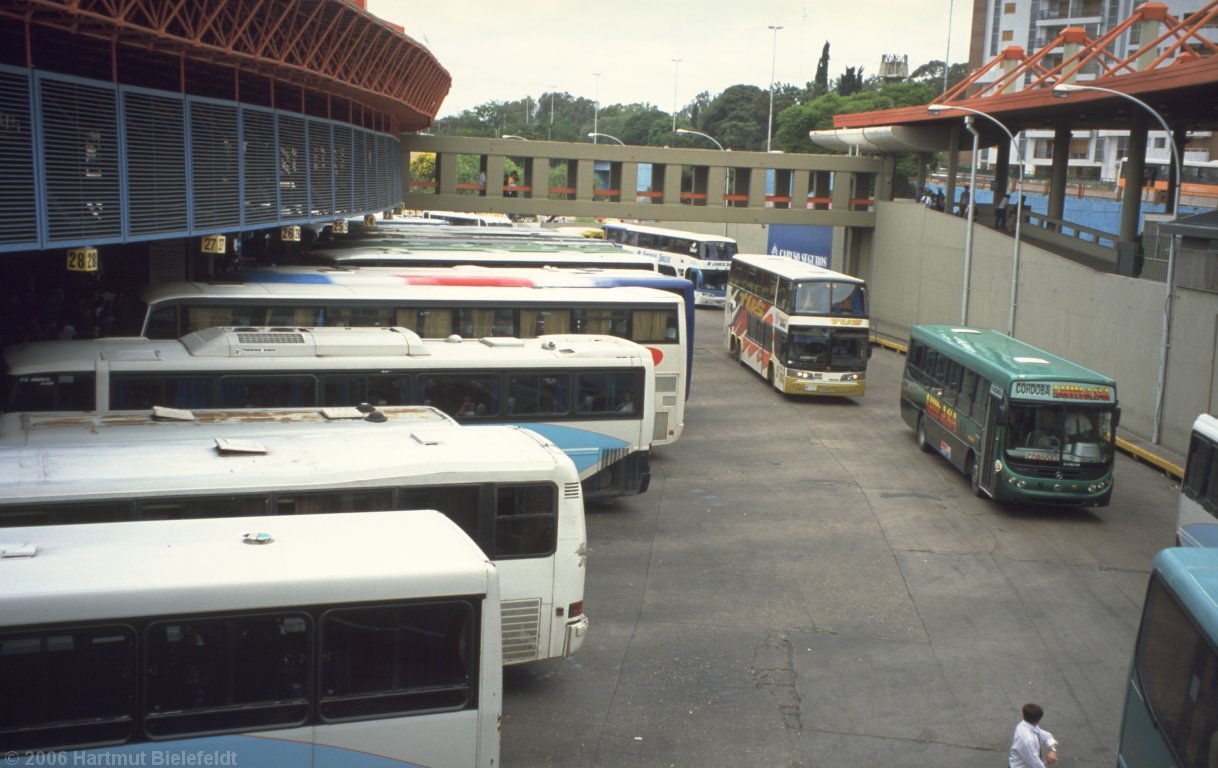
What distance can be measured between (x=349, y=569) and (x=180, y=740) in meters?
1.47

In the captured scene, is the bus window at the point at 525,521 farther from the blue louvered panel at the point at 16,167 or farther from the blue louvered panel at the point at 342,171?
the blue louvered panel at the point at 342,171

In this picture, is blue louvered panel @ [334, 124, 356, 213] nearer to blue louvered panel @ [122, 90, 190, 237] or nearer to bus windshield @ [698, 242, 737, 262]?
blue louvered panel @ [122, 90, 190, 237]

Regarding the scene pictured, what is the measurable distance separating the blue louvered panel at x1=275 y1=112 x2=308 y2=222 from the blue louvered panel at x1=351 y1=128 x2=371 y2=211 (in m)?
6.71

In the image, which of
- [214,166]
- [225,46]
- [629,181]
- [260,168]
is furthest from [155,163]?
[629,181]

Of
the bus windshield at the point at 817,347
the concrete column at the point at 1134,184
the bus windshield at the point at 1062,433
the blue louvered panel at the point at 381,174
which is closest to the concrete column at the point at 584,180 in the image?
the blue louvered panel at the point at 381,174

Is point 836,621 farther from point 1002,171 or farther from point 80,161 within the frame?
point 1002,171

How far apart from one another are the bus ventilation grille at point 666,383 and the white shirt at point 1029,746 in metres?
14.0

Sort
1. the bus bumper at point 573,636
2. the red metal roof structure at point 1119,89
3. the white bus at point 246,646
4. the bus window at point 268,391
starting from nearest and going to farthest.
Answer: the white bus at point 246,646 → the bus bumper at point 573,636 → the bus window at point 268,391 → the red metal roof structure at point 1119,89

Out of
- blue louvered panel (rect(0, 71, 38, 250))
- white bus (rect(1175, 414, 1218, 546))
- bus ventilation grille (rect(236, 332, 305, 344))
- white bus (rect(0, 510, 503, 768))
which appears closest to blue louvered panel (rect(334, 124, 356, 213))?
bus ventilation grille (rect(236, 332, 305, 344))

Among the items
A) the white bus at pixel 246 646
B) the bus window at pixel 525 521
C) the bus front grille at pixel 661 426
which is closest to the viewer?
the white bus at pixel 246 646

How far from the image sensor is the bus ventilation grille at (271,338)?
664 inches

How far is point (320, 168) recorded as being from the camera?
92.6 feet

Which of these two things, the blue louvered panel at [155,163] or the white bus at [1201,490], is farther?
the blue louvered panel at [155,163]

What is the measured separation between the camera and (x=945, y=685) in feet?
42.5
